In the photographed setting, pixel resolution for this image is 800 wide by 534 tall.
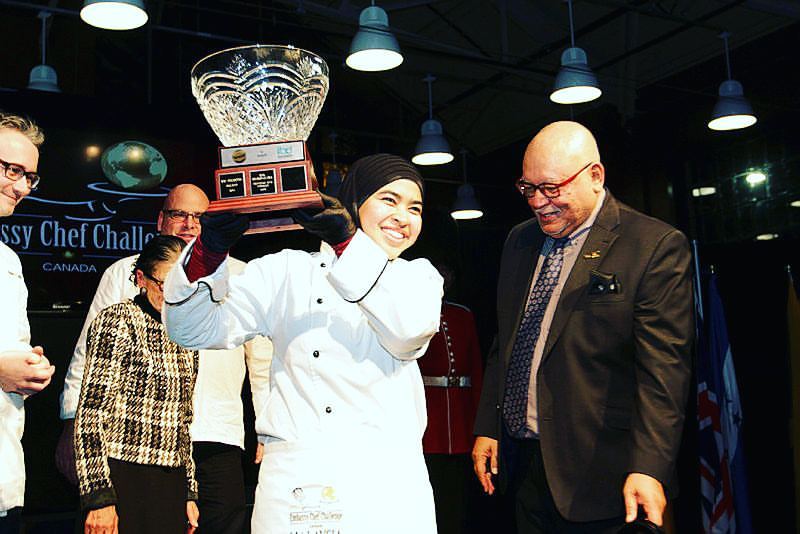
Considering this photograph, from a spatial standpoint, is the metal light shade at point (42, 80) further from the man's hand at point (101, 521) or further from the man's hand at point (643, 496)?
the man's hand at point (643, 496)

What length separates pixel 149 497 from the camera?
2801mm

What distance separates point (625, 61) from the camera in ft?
34.8

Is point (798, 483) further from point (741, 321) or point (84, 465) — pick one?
point (84, 465)

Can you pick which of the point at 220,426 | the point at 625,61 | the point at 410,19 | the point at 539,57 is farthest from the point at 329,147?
the point at 220,426

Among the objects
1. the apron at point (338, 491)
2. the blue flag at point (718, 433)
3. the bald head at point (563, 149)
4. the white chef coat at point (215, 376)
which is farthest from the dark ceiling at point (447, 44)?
the apron at point (338, 491)

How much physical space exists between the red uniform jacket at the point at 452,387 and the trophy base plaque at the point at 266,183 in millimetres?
2795

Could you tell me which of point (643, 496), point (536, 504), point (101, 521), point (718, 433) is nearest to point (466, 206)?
point (718, 433)

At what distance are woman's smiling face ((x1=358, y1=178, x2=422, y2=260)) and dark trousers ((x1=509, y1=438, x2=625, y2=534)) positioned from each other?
2.79ft

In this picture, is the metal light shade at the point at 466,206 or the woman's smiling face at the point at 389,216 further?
the metal light shade at the point at 466,206

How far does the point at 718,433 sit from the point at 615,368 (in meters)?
3.31

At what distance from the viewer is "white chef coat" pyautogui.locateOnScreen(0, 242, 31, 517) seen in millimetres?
2150

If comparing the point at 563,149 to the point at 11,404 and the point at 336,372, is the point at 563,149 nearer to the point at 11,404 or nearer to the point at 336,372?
the point at 336,372

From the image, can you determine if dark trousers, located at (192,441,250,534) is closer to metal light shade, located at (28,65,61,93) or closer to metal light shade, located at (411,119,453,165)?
metal light shade, located at (28,65,61,93)

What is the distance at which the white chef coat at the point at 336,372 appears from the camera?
1801mm
